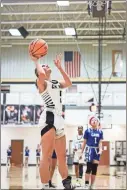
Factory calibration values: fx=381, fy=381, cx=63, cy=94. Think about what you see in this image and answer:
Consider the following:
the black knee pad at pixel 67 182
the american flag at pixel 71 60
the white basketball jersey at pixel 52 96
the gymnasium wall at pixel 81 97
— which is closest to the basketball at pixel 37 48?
the white basketball jersey at pixel 52 96

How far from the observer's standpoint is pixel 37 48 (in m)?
2.37

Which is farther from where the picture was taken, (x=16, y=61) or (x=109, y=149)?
(x=109, y=149)

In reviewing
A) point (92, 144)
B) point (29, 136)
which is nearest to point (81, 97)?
point (29, 136)

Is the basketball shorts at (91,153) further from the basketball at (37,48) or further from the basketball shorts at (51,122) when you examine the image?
the basketball at (37,48)

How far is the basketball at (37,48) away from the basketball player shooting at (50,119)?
3cm

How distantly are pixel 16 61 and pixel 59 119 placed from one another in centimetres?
2313

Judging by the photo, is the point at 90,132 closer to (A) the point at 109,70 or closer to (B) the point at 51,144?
(B) the point at 51,144

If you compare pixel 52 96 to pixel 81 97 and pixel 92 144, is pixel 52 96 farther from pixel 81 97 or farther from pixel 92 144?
pixel 81 97

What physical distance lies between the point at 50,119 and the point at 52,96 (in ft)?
0.48

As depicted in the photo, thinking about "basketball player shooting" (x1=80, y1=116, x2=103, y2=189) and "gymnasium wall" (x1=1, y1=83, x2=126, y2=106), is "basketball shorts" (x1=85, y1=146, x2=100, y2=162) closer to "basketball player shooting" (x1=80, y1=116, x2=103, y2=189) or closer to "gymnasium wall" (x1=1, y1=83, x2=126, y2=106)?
"basketball player shooting" (x1=80, y1=116, x2=103, y2=189)

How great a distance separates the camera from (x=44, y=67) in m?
2.44

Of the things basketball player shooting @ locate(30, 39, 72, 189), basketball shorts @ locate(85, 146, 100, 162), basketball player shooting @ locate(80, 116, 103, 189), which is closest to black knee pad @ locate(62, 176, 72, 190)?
basketball player shooting @ locate(30, 39, 72, 189)

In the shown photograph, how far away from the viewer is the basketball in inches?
93.3

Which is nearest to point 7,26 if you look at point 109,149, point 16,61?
point 16,61
